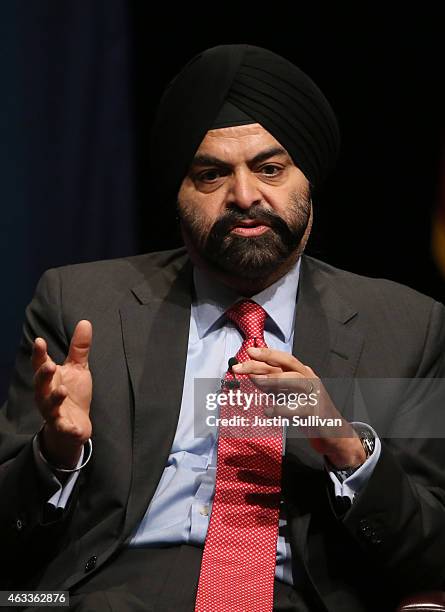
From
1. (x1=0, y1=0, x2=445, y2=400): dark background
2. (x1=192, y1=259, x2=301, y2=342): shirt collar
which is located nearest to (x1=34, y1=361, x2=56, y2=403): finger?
(x1=192, y1=259, x2=301, y2=342): shirt collar

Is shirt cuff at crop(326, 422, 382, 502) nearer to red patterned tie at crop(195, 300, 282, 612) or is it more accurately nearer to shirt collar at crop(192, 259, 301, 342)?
red patterned tie at crop(195, 300, 282, 612)

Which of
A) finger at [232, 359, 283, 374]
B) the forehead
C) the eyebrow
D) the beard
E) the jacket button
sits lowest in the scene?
the jacket button

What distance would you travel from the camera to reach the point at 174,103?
2.40 m

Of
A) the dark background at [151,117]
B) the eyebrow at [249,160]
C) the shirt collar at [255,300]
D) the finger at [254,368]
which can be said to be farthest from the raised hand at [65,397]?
the dark background at [151,117]

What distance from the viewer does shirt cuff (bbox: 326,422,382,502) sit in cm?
210

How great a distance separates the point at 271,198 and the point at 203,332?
33cm

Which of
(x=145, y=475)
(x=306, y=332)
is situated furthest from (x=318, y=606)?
(x=306, y=332)

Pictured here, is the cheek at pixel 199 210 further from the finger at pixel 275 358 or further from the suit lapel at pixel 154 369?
the finger at pixel 275 358

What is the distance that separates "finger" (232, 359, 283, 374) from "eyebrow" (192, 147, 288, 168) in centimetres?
54

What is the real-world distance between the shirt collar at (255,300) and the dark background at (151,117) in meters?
0.53

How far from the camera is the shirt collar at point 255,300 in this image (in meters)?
2.38

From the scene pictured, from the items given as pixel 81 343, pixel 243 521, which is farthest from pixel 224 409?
pixel 81 343

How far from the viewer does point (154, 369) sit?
230cm

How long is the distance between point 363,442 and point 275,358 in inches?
11.7
